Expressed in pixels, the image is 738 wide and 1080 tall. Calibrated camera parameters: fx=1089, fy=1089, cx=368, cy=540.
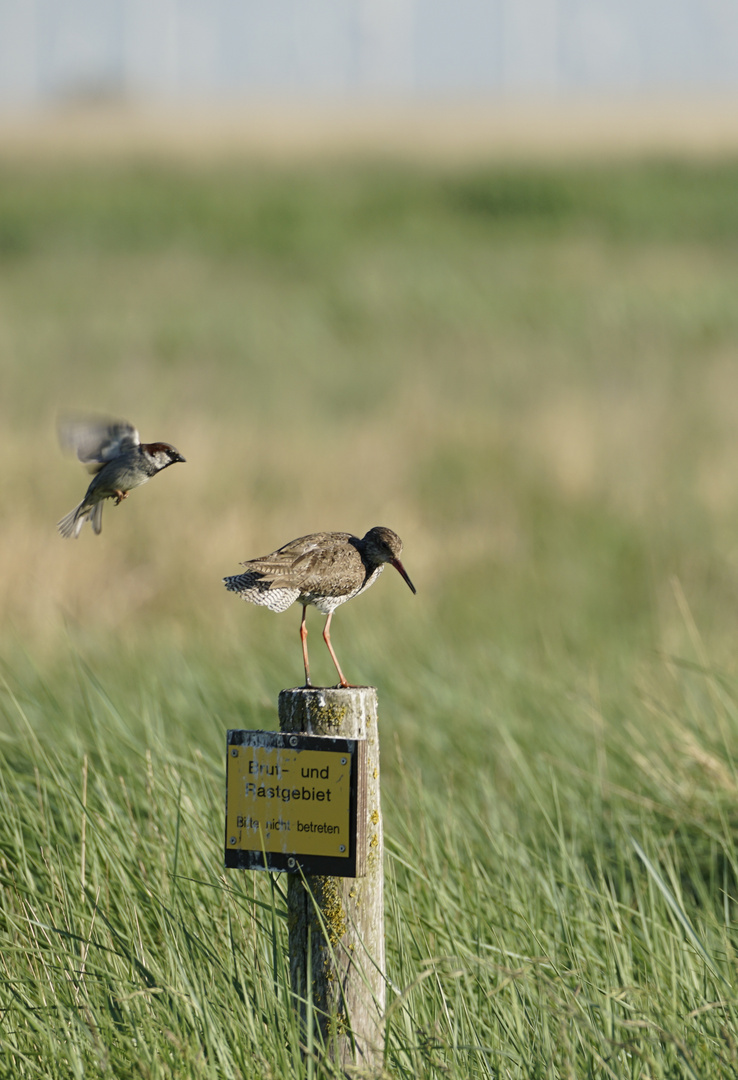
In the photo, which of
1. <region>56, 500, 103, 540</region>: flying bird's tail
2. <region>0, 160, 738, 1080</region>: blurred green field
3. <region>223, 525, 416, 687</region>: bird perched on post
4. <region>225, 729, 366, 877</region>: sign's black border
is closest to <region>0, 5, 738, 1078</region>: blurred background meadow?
<region>0, 160, 738, 1080</region>: blurred green field

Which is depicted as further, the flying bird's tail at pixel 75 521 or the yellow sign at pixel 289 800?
the yellow sign at pixel 289 800

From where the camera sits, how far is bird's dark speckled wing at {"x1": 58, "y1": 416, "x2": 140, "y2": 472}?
1306mm

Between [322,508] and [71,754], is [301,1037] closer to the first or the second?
[71,754]

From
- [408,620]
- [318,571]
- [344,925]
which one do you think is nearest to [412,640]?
[408,620]

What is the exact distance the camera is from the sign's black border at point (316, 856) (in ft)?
5.68

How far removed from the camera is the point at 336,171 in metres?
26.3

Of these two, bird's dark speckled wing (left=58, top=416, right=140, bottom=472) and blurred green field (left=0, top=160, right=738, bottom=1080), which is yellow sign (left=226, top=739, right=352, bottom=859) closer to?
blurred green field (left=0, top=160, right=738, bottom=1080)

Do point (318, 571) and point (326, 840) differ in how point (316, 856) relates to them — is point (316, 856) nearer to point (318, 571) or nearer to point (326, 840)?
point (326, 840)

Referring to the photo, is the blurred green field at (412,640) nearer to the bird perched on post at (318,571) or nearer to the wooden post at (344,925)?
the wooden post at (344,925)

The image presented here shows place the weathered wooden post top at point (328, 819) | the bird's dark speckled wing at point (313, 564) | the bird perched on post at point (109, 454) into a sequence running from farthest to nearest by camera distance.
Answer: the weathered wooden post top at point (328, 819), the bird's dark speckled wing at point (313, 564), the bird perched on post at point (109, 454)

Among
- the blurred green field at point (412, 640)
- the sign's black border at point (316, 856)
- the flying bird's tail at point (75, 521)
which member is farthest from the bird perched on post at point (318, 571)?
the blurred green field at point (412, 640)

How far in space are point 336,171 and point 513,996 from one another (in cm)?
2631

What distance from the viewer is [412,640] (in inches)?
202

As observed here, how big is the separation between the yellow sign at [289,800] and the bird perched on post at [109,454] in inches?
23.9
